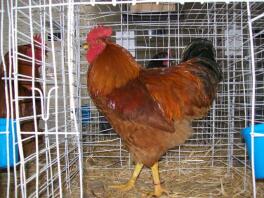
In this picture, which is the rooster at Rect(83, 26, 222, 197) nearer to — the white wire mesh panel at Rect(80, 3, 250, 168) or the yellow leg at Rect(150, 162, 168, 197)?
the yellow leg at Rect(150, 162, 168, 197)

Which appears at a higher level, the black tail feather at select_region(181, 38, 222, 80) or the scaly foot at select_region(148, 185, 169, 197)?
the black tail feather at select_region(181, 38, 222, 80)

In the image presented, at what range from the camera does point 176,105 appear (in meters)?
2.67

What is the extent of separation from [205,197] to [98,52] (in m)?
1.71

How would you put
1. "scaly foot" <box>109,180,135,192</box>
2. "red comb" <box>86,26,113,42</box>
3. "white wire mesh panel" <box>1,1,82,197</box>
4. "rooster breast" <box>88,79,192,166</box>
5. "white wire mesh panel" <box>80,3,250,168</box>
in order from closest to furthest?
"white wire mesh panel" <box>1,1,82,197</box> < "rooster breast" <box>88,79,192,166</box> < "red comb" <box>86,26,113,42</box> < "scaly foot" <box>109,180,135,192</box> < "white wire mesh panel" <box>80,3,250,168</box>

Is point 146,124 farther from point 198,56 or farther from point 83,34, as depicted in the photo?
point 83,34

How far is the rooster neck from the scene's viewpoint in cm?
255

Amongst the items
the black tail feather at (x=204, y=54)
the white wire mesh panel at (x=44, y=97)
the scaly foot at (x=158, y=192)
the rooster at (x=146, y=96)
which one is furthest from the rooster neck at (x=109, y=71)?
the scaly foot at (x=158, y=192)

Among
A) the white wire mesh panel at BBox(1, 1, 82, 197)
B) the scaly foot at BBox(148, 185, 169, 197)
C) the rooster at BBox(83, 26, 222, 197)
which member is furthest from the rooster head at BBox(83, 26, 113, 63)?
the scaly foot at BBox(148, 185, 169, 197)

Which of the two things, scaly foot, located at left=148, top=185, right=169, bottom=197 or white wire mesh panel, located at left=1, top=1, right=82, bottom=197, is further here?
scaly foot, located at left=148, top=185, right=169, bottom=197

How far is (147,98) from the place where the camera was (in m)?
2.53

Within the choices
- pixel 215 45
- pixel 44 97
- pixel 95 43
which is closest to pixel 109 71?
pixel 95 43

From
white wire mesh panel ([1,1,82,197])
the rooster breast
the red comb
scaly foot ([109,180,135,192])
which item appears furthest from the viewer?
scaly foot ([109,180,135,192])

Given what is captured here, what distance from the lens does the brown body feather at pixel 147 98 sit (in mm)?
2482

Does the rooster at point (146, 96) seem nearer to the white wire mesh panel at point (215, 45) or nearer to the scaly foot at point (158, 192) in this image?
the scaly foot at point (158, 192)
